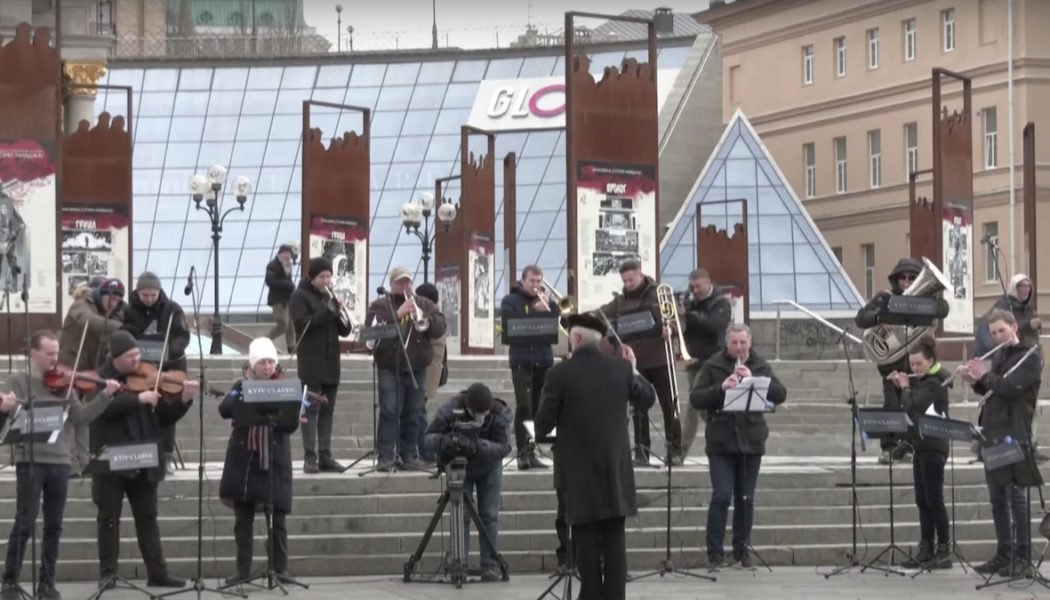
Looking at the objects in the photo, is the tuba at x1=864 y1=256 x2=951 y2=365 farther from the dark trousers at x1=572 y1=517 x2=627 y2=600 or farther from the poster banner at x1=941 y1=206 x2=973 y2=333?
the poster banner at x1=941 y1=206 x2=973 y2=333

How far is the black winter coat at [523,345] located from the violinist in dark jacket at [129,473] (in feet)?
12.8

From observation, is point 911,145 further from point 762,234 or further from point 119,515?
point 119,515

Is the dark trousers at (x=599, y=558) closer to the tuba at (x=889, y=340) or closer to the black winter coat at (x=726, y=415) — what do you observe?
the black winter coat at (x=726, y=415)

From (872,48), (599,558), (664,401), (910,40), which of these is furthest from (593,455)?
(872,48)

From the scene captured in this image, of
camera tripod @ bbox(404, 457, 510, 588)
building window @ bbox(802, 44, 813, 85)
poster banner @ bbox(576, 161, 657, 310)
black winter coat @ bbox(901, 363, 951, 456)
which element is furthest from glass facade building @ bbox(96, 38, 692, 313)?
camera tripod @ bbox(404, 457, 510, 588)

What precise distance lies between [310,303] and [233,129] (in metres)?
48.6

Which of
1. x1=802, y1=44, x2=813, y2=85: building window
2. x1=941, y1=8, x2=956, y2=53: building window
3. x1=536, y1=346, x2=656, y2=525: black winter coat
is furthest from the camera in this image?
x1=802, y1=44, x2=813, y2=85: building window

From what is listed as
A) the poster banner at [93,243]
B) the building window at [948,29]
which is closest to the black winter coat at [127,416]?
the poster banner at [93,243]

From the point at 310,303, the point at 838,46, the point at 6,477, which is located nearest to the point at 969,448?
the point at 310,303

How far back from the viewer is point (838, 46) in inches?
2635

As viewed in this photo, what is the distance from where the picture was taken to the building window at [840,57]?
66.7 metres

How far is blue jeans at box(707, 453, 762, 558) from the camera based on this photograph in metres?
17.2

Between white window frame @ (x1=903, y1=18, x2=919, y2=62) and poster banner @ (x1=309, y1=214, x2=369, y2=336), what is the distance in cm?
3447

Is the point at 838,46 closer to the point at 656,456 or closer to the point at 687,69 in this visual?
the point at 687,69
